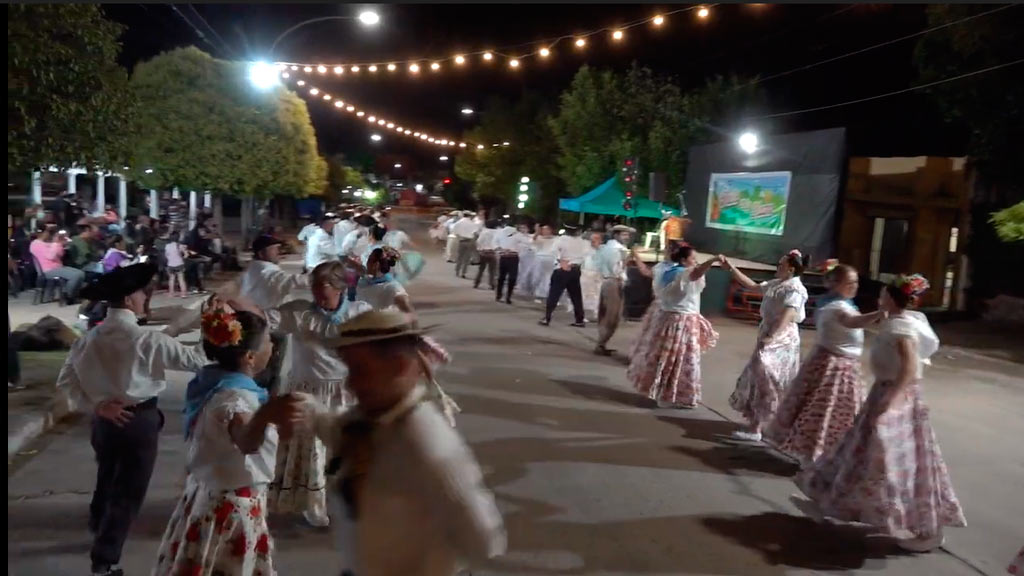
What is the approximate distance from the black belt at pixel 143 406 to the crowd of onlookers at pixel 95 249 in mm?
8666

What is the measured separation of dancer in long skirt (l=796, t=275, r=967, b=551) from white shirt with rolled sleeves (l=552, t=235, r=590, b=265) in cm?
940

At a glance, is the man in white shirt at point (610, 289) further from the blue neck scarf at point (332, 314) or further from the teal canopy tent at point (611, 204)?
the teal canopy tent at point (611, 204)

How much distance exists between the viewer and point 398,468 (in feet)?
8.21

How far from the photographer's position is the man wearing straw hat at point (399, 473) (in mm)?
2418

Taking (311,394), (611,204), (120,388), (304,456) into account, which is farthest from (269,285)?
(611,204)

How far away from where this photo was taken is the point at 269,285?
635 cm

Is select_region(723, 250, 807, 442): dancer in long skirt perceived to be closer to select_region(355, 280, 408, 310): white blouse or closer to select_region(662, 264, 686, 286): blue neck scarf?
select_region(662, 264, 686, 286): blue neck scarf

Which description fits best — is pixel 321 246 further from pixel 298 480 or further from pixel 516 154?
pixel 516 154

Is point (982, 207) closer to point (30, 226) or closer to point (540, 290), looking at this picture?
point (540, 290)

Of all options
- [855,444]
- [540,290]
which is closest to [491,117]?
[540,290]

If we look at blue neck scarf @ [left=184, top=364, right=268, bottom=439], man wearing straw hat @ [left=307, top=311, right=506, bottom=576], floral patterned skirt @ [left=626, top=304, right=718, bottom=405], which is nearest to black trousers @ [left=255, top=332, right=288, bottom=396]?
blue neck scarf @ [left=184, top=364, right=268, bottom=439]

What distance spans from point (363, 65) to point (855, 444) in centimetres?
1981

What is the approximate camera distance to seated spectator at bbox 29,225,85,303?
47.6 feet

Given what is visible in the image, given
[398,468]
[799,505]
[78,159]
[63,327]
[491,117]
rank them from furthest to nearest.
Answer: [491,117] → [63,327] → [78,159] → [799,505] → [398,468]
